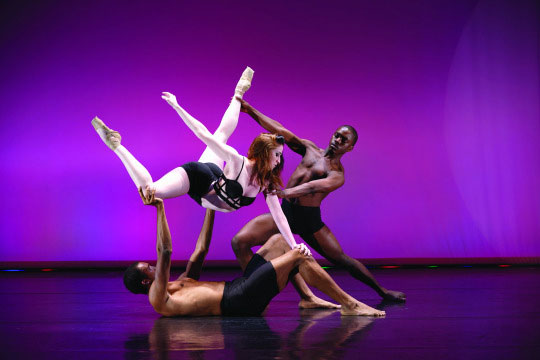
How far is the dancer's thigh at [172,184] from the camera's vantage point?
11.8 feet

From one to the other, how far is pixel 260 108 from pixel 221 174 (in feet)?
11.5

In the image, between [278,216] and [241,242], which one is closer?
[278,216]

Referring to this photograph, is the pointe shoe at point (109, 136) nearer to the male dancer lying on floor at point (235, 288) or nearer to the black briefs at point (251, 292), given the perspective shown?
the male dancer lying on floor at point (235, 288)

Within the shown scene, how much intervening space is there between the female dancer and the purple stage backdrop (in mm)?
3262

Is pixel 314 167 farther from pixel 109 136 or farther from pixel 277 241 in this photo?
pixel 109 136

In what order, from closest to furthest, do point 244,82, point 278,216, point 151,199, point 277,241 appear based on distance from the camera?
1. point 151,199
2. point 278,216
3. point 277,241
4. point 244,82

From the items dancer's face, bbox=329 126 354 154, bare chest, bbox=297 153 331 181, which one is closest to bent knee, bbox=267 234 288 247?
bare chest, bbox=297 153 331 181

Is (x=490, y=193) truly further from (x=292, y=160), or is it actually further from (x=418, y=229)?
(x=292, y=160)

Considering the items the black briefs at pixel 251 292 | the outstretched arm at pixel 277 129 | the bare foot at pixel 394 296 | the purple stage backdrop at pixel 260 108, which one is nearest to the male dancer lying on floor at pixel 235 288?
the black briefs at pixel 251 292

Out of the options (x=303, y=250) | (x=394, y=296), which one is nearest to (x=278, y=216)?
(x=303, y=250)

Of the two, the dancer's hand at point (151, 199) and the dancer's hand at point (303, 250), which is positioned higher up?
the dancer's hand at point (151, 199)

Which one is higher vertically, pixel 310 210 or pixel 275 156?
pixel 275 156

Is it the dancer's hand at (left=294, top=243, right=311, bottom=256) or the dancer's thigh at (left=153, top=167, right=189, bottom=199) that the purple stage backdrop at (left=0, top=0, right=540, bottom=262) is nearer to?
the dancer's thigh at (left=153, top=167, right=189, bottom=199)

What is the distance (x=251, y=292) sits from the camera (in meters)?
3.48
